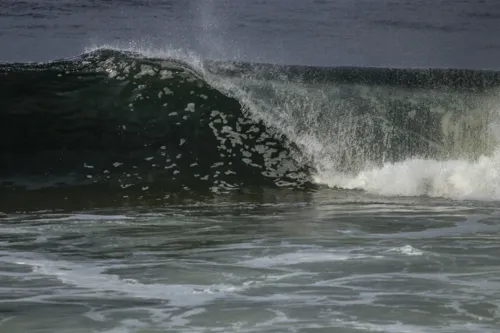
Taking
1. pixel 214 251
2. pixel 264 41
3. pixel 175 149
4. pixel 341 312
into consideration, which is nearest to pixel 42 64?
pixel 175 149

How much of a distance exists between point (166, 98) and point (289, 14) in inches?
889

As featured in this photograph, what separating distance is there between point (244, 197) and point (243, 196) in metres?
0.11

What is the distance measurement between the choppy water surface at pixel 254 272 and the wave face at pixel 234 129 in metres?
3.30

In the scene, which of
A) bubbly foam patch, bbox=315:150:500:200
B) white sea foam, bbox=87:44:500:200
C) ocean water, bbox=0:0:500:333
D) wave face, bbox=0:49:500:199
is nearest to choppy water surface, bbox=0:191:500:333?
ocean water, bbox=0:0:500:333

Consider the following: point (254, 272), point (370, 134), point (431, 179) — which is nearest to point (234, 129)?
point (370, 134)

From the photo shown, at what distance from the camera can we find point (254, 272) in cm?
755

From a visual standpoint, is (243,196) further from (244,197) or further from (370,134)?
(370,134)

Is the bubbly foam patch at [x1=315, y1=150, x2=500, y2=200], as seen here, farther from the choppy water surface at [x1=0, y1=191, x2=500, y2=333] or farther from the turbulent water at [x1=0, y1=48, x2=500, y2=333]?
the choppy water surface at [x1=0, y1=191, x2=500, y2=333]

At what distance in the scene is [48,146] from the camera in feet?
50.5

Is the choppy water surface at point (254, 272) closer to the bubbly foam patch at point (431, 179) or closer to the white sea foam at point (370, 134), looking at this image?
the bubbly foam patch at point (431, 179)

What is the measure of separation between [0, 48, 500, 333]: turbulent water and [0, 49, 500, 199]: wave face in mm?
36

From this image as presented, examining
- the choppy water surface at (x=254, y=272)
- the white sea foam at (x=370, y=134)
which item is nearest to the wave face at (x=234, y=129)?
the white sea foam at (x=370, y=134)

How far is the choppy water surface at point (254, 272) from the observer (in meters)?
6.28

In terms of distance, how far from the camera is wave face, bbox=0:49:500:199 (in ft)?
47.6
